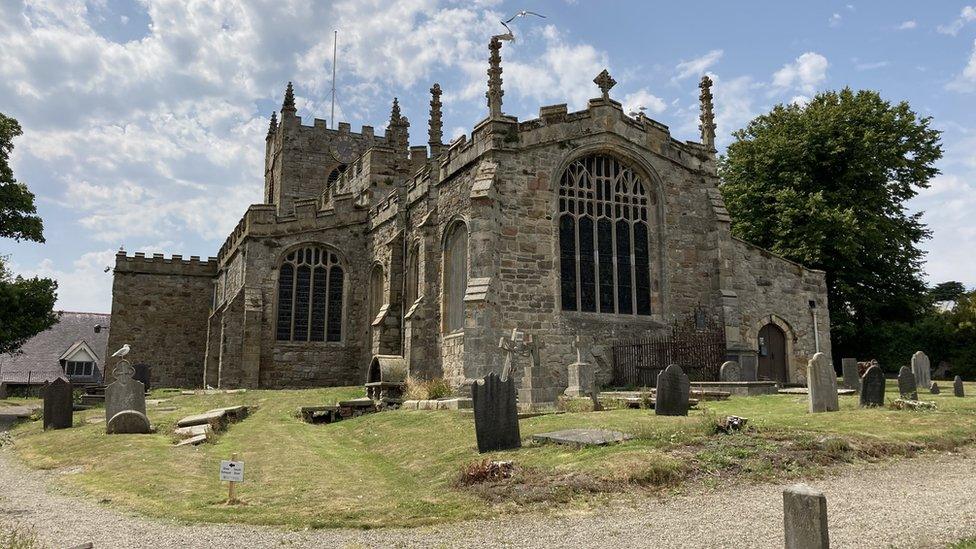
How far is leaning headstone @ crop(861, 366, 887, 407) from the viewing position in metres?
13.0

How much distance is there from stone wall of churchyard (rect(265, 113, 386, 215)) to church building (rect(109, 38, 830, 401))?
13.6 metres

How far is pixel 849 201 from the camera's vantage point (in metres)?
29.3

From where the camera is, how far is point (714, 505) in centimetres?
740

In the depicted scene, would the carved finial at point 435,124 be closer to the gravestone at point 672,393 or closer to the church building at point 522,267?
the church building at point 522,267

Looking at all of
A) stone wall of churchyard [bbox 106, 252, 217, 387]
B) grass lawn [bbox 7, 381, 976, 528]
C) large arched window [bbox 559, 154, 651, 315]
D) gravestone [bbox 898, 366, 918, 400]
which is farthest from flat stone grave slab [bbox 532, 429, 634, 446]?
stone wall of churchyard [bbox 106, 252, 217, 387]

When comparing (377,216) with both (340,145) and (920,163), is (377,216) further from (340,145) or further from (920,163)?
(920,163)

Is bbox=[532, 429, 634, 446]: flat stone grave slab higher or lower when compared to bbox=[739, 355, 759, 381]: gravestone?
lower

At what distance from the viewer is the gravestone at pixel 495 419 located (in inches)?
409

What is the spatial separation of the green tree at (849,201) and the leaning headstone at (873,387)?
16065mm

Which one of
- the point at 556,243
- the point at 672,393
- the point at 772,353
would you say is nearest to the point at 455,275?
the point at 556,243

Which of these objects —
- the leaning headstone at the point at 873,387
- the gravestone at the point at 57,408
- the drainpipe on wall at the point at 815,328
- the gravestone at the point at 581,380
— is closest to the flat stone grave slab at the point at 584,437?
the gravestone at the point at 581,380

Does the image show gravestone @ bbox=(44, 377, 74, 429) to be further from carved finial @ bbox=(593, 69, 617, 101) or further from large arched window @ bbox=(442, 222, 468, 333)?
carved finial @ bbox=(593, 69, 617, 101)

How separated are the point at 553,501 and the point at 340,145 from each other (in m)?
38.0

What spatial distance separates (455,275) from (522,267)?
2633mm
